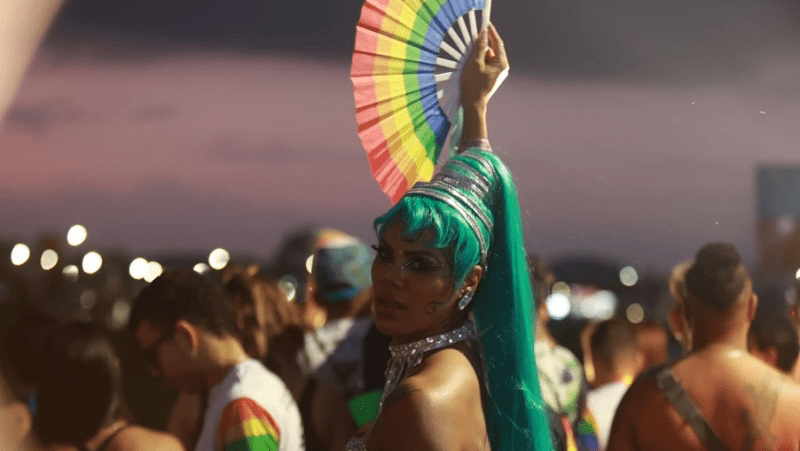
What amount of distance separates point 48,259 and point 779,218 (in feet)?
7.97

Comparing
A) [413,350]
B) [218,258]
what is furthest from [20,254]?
[413,350]

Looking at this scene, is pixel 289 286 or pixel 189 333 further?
pixel 289 286

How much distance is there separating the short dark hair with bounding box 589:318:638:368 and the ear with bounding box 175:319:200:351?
1504 millimetres

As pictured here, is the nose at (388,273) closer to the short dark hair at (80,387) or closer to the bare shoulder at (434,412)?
the bare shoulder at (434,412)

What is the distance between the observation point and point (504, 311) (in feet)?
4.94

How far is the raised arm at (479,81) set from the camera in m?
1.68

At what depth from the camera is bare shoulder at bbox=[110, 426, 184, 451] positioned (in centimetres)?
192

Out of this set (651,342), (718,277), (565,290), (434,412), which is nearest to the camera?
(434,412)

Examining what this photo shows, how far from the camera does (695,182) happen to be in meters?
2.97

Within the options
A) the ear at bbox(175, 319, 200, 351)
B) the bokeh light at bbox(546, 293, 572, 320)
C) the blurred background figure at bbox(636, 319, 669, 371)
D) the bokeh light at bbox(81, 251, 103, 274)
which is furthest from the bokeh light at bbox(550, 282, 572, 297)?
the bokeh light at bbox(81, 251, 103, 274)

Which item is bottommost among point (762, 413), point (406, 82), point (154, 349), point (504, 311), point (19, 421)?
point (19, 421)

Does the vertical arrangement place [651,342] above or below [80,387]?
below

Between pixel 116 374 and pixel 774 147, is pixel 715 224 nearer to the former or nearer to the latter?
pixel 774 147

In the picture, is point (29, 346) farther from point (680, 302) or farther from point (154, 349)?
point (680, 302)
